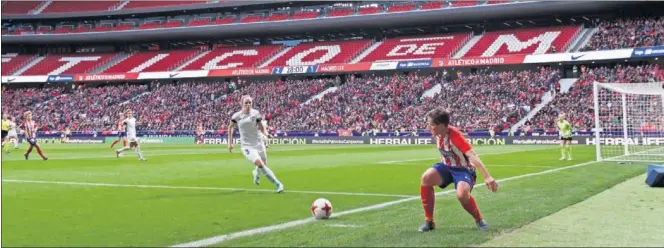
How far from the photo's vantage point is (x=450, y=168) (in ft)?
23.2

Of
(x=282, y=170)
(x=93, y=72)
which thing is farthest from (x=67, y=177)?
(x=93, y=72)

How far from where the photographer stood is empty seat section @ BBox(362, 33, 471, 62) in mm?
55750

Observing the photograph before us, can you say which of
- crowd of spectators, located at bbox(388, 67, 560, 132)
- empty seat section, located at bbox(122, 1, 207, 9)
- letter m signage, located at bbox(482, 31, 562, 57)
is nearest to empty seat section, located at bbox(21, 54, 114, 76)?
empty seat section, located at bbox(122, 1, 207, 9)

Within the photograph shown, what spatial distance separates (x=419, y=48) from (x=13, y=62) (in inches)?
1943

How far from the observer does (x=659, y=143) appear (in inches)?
1246

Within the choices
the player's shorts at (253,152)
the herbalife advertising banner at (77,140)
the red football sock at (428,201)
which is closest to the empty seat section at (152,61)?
the herbalife advertising banner at (77,140)

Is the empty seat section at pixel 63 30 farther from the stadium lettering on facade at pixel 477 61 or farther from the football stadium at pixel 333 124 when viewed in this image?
the stadium lettering on facade at pixel 477 61

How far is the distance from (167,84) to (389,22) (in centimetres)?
2565

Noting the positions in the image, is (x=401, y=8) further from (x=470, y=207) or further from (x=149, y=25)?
(x=470, y=207)

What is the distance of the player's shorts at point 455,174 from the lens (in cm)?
697

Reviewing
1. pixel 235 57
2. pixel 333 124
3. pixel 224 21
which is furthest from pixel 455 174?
pixel 224 21

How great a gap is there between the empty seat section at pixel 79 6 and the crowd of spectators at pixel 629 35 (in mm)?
53674

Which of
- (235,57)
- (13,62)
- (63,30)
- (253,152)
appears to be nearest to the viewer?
(253,152)

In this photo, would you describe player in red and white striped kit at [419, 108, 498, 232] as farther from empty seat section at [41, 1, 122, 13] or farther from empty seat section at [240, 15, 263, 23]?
empty seat section at [41, 1, 122, 13]
